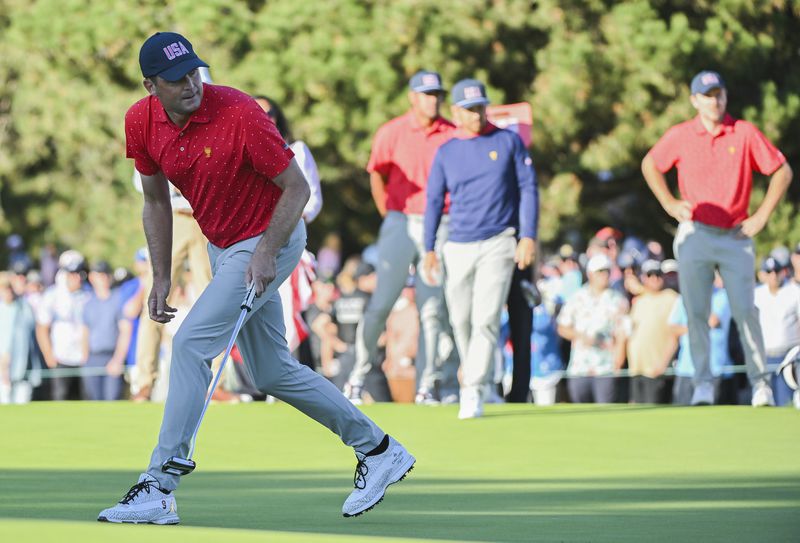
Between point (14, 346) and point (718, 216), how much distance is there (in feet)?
30.2

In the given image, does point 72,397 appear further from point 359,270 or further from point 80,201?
point 80,201

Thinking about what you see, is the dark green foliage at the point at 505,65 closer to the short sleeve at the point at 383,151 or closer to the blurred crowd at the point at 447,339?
the blurred crowd at the point at 447,339

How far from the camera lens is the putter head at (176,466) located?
672 cm

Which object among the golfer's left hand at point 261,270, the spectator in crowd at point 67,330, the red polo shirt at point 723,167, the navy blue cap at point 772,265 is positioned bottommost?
the spectator in crowd at point 67,330

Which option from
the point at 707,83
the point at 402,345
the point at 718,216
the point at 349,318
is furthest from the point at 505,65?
the point at 718,216

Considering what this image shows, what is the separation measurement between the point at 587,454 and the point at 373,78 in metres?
16.9

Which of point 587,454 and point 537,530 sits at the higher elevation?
point 537,530

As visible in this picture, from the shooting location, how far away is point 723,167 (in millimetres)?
12156

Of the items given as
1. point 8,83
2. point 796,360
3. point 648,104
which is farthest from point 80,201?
point 796,360

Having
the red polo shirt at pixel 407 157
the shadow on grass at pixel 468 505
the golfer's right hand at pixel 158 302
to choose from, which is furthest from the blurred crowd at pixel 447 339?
the golfer's right hand at pixel 158 302

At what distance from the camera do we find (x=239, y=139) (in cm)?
698

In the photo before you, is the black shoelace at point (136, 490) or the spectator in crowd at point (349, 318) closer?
the black shoelace at point (136, 490)

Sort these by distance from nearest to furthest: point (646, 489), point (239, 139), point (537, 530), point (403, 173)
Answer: point (537, 530) < point (239, 139) < point (646, 489) < point (403, 173)

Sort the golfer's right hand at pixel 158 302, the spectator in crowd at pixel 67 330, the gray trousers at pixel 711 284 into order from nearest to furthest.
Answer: the golfer's right hand at pixel 158 302, the gray trousers at pixel 711 284, the spectator in crowd at pixel 67 330
